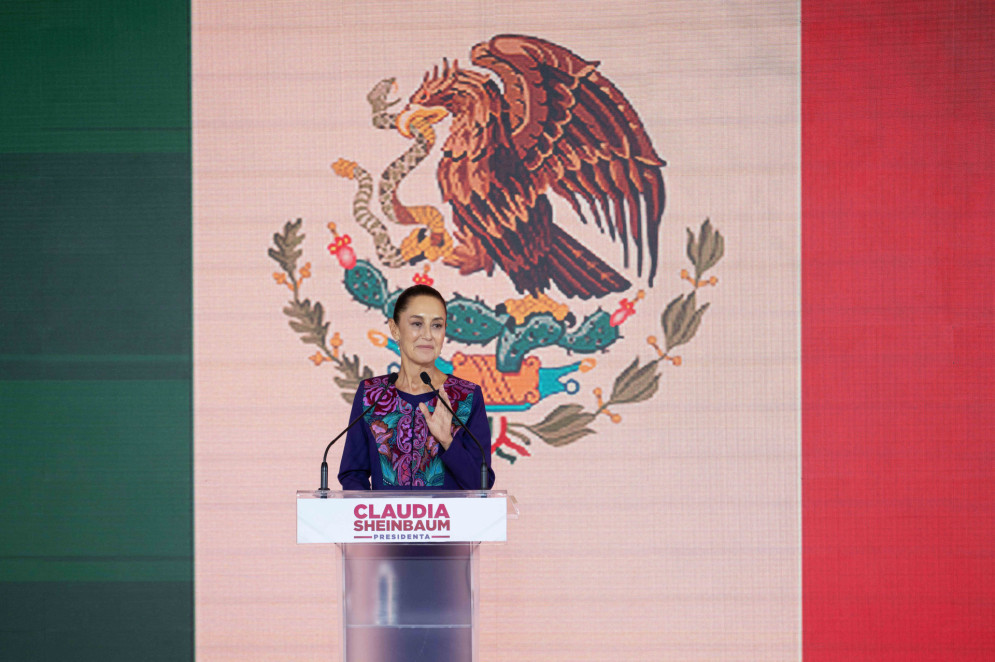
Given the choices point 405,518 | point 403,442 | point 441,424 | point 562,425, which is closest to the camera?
point 405,518

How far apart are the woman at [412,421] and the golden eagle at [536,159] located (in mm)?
932

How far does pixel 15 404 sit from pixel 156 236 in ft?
2.97

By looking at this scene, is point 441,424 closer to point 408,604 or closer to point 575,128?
point 408,604

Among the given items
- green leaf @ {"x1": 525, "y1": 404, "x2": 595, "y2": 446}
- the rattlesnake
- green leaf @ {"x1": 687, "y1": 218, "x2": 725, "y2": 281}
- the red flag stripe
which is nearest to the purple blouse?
green leaf @ {"x1": 525, "y1": 404, "x2": 595, "y2": 446}

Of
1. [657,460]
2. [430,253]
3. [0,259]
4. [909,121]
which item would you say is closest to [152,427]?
[0,259]

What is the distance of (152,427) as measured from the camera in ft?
11.1

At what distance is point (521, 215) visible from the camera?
11.0ft

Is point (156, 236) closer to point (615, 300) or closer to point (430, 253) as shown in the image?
point (430, 253)

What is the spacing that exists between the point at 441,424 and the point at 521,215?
1.37 metres

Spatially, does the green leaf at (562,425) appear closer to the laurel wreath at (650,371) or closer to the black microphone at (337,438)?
the laurel wreath at (650,371)

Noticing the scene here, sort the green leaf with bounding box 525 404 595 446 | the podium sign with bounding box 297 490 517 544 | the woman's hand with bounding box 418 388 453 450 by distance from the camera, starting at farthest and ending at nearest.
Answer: the green leaf with bounding box 525 404 595 446 < the woman's hand with bounding box 418 388 453 450 < the podium sign with bounding box 297 490 517 544

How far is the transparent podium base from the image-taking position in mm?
2018

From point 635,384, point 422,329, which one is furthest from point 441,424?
point 635,384

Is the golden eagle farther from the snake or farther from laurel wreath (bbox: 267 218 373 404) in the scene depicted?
laurel wreath (bbox: 267 218 373 404)
